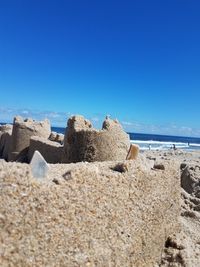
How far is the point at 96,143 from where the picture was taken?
481cm

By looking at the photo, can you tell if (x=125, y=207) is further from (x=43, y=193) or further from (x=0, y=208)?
(x=0, y=208)

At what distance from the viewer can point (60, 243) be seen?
277 centimetres

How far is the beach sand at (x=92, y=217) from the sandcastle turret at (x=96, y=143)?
56 centimetres

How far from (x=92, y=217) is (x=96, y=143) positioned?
71.3 inches

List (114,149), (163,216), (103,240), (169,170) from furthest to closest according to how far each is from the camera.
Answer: (114,149)
(169,170)
(163,216)
(103,240)

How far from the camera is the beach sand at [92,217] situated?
254cm

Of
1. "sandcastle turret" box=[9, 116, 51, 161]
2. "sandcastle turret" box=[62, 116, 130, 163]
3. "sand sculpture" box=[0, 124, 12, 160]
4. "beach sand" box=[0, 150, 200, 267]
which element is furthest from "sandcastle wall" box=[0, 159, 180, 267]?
"sand sculpture" box=[0, 124, 12, 160]

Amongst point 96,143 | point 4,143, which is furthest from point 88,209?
point 4,143

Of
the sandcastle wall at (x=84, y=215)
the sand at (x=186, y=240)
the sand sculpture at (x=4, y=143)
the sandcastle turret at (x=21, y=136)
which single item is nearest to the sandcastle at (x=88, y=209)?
the sandcastle wall at (x=84, y=215)

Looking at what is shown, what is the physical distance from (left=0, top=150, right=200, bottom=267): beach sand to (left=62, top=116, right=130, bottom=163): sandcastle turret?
558mm

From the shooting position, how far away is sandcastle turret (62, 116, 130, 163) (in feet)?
15.7

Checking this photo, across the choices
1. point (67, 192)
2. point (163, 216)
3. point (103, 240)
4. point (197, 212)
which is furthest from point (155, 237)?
point (197, 212)

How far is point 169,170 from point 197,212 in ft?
4.78

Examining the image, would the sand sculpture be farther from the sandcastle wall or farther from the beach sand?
the sandcastle wall
